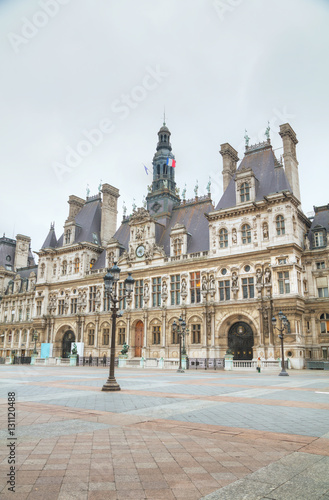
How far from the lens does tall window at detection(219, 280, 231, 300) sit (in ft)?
141

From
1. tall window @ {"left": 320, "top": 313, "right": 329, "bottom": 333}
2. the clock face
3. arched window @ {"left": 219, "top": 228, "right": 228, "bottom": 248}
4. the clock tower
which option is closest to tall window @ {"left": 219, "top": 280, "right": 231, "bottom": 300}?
arched window @ {"left": 219, "top": 228, "right": 228, "bottom": 248}

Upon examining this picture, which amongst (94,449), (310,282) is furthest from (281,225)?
(94,449)

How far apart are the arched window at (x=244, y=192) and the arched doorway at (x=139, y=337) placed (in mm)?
19467

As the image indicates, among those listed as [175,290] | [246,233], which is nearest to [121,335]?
[175,290]

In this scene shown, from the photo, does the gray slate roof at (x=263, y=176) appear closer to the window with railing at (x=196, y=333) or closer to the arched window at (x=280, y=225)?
the arched window at (x=280, y=225)

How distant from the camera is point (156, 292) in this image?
49.1 metres

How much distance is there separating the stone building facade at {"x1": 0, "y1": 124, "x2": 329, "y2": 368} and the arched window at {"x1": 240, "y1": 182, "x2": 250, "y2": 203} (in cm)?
11

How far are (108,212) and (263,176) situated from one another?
27048mm

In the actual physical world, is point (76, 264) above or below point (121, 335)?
above

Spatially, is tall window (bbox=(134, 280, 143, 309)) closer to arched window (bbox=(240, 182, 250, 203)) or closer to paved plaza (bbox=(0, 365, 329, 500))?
arched window (bbox=(240, 182, 250, 203))

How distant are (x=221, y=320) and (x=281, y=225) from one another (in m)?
11.6

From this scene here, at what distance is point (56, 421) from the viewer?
9305 mm

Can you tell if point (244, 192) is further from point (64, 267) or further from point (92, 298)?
point (64, 267)

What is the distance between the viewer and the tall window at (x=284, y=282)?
3841cm
